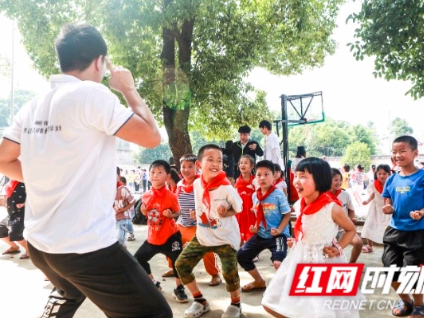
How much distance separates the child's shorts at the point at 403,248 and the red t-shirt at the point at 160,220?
224 cm

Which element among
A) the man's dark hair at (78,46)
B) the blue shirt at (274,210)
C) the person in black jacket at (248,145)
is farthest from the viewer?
the person in black jacket at (248,145)

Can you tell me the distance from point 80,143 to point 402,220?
317cm

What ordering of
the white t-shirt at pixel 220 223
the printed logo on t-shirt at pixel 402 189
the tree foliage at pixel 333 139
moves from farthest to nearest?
1. the tree foliage at pixel 333 139
2. the white t-shirt at pixel 220 223
3. the printed logo on t-shirt at pixel 402 189

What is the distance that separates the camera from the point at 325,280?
2932 mm

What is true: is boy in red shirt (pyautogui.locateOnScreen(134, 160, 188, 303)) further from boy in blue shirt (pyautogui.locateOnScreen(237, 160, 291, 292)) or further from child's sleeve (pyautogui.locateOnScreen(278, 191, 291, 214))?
child's sleeve (pyautogui.locateOnScreen(278, 191, 291, 214))

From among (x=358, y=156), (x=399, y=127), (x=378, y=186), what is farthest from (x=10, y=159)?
(x=399, y=127)

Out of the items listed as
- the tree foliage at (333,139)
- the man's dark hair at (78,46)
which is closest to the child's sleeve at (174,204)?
the man's dark hair at (78,46)

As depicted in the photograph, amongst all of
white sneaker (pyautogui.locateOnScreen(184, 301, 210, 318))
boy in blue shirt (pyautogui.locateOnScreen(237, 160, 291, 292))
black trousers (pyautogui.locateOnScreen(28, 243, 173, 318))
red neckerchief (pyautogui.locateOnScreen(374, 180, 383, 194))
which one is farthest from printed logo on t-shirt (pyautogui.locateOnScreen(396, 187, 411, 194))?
black trousers (pyautogui.locateOnScreen(28, 243, 173, 318))

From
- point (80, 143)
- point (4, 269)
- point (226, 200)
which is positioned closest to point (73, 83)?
point (80, 143)

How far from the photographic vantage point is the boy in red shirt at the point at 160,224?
14.5 ft

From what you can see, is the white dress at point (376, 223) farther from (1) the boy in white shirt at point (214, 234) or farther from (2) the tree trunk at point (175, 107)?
(2) the tree trunk at point (175, 107)

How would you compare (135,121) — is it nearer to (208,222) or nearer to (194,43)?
(208,222)

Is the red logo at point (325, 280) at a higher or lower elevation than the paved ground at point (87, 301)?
higher

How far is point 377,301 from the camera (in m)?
4.09
